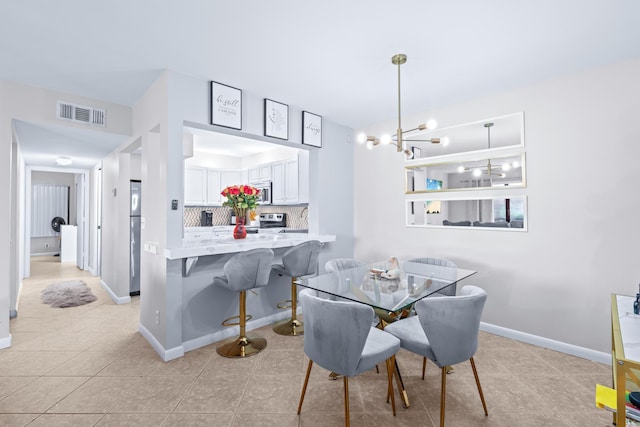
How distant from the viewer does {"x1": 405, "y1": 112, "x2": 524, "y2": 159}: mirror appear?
3117mm

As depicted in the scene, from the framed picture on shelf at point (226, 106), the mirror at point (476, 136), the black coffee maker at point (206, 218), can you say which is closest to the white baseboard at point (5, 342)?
the framed picture on shelf at point (226, 106)

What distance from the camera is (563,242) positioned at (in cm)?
281

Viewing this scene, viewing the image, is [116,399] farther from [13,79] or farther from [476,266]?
[476,266]

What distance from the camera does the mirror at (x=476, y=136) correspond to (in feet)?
10.2

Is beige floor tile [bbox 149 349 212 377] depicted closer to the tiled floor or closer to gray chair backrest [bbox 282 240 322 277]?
the tiled floor

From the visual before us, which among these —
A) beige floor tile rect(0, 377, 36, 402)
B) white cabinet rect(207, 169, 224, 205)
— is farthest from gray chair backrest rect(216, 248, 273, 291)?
white cabinet rect(207, 169, 224, 205)

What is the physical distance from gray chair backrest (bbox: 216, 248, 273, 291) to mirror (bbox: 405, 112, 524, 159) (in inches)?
69.2

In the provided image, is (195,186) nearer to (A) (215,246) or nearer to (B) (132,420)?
(A) (215,246)

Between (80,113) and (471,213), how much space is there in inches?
172

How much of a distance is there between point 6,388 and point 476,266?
13.8ft

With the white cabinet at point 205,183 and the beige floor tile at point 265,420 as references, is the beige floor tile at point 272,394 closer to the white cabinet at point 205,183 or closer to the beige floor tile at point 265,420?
the beige floor tile at point 265,420

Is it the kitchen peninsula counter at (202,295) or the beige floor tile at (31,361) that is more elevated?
the kitchen peninsula counter at (202,295)

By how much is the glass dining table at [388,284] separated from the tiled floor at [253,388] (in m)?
0.29

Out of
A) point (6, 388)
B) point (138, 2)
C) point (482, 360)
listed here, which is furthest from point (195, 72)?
point (482, 360)
